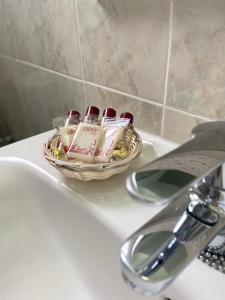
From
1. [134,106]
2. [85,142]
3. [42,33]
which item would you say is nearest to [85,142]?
[85,142]

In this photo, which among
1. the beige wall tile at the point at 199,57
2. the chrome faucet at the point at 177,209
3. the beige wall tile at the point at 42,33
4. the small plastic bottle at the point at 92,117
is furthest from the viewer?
the beige wall tile at the point at 42,33

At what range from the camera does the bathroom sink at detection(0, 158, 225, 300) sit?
1.46ft

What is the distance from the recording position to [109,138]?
462 millimetres

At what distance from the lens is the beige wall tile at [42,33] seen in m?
0.64

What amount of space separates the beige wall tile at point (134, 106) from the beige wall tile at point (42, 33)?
7cm

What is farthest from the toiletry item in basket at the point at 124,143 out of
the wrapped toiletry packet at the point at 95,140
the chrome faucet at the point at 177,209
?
the chrome faucet at the point at 177,209

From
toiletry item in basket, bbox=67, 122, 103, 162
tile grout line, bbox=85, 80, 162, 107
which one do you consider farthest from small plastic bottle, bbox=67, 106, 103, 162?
tile grout line, bbox=85, 80, 162, 107

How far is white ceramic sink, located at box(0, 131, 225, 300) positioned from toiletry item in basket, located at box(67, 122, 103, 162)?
0.05 m

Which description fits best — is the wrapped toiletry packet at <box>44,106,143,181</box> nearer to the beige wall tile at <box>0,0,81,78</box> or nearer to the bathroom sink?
the bathroom sink

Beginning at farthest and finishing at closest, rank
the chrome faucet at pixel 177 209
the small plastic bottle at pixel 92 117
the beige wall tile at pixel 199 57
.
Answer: the small plastic bottle at pixel 92 117
the beige wall tile at pixel 199 57
the chrome faucet at pixel 177 209

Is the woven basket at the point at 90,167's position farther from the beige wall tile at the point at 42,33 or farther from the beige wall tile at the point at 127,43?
the beige wall tile at the point at 42,33

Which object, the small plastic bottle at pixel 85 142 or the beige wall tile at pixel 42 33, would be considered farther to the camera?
the beige wall tile at pixel 42 33

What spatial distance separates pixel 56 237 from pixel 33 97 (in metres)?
0.46

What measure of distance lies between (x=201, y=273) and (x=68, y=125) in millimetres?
294
